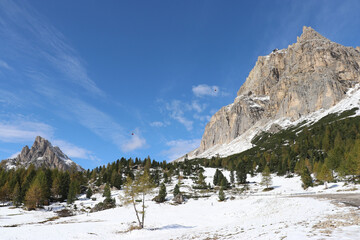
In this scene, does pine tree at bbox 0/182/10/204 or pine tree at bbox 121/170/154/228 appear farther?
pine tree at bbox 0/182/10/204

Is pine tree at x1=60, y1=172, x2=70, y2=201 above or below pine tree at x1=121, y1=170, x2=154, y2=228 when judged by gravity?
above

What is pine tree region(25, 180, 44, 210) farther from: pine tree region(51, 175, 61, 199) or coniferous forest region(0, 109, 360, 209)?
pine tree region(51, 175, 61, 199)

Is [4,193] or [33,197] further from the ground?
[4,193]

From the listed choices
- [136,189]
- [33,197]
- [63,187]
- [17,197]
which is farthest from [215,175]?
[17,197]

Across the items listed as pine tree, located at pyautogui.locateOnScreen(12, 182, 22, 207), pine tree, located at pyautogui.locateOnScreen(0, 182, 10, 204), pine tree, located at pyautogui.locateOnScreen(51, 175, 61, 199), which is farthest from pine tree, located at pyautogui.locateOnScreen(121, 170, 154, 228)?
pine tree, located at pyautogui.locateOnScreen(0, 182, 10, 204)

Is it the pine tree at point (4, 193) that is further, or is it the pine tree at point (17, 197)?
the pine tree at point (4, 193)

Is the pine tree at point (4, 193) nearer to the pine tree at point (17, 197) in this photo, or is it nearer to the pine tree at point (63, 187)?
the pine tree at point (17, 197)

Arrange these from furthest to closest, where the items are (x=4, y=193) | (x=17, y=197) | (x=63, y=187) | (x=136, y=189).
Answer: (x=63, y=187)
(x=4, y=193)
(x=17, y=197)
(x=136, y=189)

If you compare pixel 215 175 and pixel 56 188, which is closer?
pixel 56 188

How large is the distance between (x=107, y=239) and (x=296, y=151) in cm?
13525

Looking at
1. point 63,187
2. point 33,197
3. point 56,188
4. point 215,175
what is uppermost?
point 63,187


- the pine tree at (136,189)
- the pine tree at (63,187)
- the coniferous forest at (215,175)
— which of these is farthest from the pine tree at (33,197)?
the pine tree at (136,189)

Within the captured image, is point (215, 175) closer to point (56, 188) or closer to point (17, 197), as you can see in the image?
point (56, 188)

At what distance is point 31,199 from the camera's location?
213 feet
